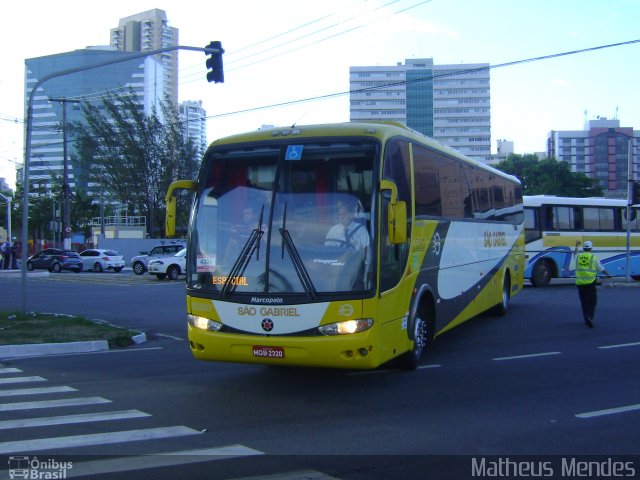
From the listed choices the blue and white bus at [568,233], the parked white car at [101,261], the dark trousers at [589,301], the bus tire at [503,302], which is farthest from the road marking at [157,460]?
the parked white car at [101,261]

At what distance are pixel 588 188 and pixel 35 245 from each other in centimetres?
5840

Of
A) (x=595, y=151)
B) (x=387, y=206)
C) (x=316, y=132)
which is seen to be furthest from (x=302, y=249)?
(x=595, y=151)

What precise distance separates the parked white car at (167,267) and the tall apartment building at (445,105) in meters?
142

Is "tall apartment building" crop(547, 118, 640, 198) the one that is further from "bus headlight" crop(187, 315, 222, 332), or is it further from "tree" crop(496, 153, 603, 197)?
"bus headlight" crop(187, 315, 222, 332)

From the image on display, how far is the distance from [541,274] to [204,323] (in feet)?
62.8

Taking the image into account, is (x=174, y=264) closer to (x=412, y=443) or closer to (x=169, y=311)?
(x=169, y=311)

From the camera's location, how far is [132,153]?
161 feet

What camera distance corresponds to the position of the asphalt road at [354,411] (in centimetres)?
567

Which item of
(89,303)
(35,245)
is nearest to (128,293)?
(89,303)

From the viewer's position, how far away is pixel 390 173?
8328 millimetres

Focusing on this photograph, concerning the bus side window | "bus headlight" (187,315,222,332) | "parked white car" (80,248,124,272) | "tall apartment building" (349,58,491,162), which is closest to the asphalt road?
"bus headlight" (187,315,222,332)

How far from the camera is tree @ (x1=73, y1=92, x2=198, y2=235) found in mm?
49562

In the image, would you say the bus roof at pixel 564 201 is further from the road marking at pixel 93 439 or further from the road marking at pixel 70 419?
the road marking at pixel 93 439

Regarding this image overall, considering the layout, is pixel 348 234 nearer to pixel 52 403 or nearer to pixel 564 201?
pixel 52 403
